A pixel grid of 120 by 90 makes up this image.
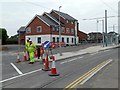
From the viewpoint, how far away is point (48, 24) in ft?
231

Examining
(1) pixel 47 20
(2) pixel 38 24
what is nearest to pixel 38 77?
(2) pixel 38 24

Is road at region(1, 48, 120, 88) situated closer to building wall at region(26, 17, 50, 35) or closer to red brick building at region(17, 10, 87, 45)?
red brick building at region(17, 10, 87, 45)

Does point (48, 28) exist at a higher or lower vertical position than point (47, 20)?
lower

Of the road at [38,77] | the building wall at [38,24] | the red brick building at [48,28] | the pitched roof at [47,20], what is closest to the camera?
the road at [38,77]

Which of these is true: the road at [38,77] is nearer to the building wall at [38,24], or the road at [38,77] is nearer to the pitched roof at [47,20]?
the building wall at [38,24]

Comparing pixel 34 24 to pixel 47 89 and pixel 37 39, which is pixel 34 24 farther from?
pixel 47 89

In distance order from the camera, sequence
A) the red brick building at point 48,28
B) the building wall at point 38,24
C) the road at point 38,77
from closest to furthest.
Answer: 1. the road at point 38,77
2. the building wall at point 38,24
3. the red brick building at point 48,28

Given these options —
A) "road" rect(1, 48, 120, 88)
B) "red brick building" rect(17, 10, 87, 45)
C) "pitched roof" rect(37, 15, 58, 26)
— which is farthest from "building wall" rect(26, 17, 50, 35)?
"road" rect(1, 48, 120, 88)

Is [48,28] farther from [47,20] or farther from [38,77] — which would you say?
[38,77]

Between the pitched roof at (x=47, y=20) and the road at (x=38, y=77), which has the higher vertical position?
the pitched roof at (x=47, y=20)

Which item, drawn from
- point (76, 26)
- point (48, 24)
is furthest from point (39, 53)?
point (76, 26)

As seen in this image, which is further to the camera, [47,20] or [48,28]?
[47,20]

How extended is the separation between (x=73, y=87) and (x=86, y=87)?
0.46 metres

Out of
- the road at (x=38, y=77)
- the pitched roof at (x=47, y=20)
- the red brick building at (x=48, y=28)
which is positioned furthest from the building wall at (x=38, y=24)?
the road at (x=38, y=77)
